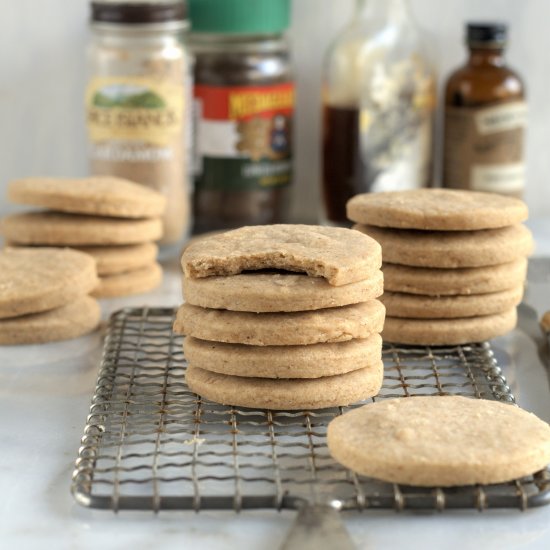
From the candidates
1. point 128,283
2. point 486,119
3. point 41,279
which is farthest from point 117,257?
point 486,119

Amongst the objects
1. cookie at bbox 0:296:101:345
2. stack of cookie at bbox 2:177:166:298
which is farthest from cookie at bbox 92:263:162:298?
cookie at bbox 0:296:101:345

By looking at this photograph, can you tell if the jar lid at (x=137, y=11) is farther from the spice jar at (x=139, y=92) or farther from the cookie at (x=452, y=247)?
the cookie at (x=452, y=247)

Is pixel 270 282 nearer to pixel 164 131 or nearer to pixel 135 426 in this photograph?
pixel 135 426

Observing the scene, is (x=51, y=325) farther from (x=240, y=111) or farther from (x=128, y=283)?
(x=240, y=111)

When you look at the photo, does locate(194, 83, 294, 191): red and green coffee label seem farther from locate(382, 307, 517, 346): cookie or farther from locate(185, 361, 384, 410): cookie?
locate(185, 361, 384, 410): cookie

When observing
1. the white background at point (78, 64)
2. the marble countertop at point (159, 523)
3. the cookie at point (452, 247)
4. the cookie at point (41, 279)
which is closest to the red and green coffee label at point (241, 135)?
the white background at point (78, 64)

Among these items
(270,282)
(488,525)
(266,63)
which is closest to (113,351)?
(270,282)
